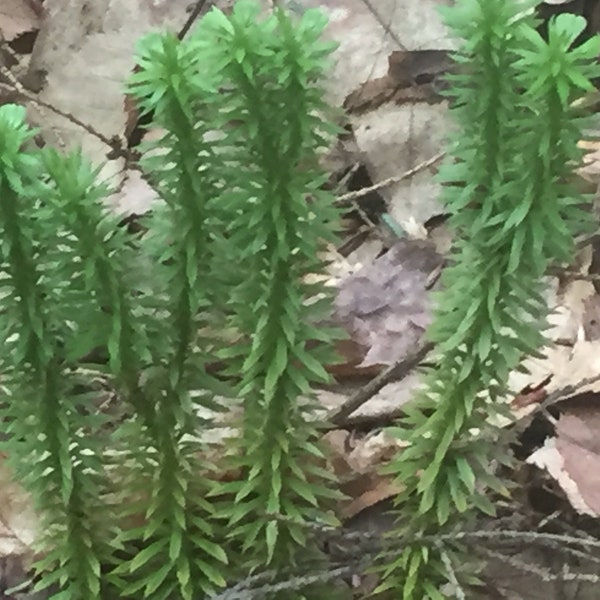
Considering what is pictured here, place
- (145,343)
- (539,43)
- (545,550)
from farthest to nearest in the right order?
(545,550) < (145,343) < (539,43)

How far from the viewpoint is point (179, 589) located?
0.69 m

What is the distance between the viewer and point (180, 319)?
23.3 inches

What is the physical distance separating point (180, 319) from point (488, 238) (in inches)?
7.4

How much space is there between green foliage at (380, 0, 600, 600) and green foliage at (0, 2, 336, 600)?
0.24ft

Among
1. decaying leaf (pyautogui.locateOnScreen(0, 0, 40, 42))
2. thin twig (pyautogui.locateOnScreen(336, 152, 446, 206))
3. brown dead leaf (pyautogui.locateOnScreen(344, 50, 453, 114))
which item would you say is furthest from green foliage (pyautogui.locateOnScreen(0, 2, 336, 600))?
decaying leaf (pyautogui.locateOnScreen(0, 0, 40, 42))

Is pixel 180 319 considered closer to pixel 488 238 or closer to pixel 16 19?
pixel 488 238

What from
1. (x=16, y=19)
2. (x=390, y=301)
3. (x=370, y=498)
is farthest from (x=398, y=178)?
(x=16, y=19)

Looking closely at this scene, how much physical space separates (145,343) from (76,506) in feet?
0.47

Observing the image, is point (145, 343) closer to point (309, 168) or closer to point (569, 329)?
point (309, 168)

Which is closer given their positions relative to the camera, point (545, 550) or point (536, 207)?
point (536, 207)

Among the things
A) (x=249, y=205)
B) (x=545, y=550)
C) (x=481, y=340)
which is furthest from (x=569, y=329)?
(x=249, y=205)

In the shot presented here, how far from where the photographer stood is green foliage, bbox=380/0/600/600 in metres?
0.49

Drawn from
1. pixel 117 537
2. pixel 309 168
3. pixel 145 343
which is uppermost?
pixel 309 168

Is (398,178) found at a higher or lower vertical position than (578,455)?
higher
